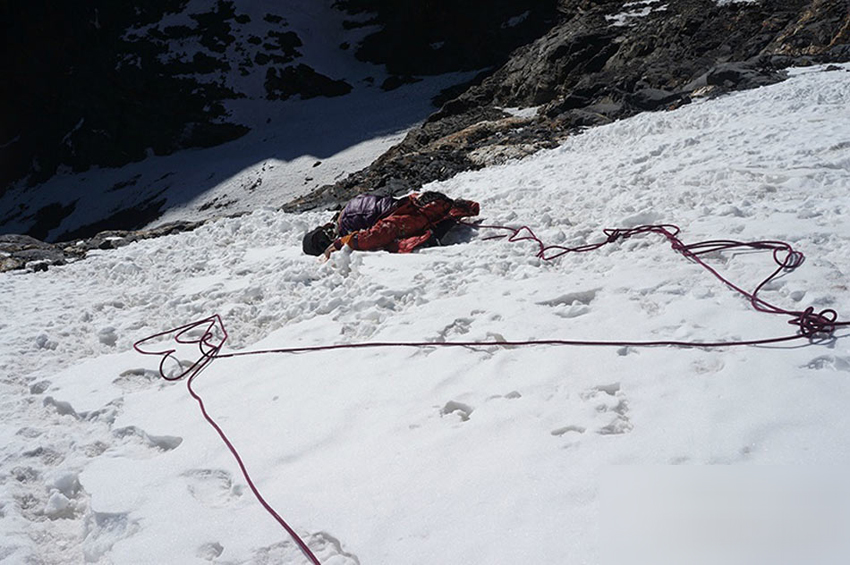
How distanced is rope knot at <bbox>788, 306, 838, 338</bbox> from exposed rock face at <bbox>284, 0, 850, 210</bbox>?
7.14 meters

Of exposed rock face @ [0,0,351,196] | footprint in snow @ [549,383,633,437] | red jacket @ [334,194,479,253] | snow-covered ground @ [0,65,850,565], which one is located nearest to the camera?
snow-covered ground @ [0,65,850,565]

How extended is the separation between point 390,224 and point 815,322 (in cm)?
386

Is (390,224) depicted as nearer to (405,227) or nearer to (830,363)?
(405,227)

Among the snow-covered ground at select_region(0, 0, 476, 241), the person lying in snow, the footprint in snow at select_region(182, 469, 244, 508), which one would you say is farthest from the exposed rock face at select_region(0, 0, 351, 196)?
the footprint in snow at select_region(182, 469, 244, 508)

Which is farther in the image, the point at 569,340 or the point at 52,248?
the point at 52,248

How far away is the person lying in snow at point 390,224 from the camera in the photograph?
5453mm

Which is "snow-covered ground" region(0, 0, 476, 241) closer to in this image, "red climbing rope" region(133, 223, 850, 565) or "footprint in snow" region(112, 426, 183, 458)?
"red climbing rope" region(133, 223, 850, 565)

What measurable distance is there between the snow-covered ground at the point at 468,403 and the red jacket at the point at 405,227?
37cm

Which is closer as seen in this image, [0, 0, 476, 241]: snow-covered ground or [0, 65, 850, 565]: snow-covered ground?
[0, 65, 850, 565]: snow-covered ground

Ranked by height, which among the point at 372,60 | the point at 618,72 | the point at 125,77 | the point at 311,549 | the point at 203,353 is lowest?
the point at 618,72

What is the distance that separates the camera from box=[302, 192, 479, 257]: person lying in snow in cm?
545

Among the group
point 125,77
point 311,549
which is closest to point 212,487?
point 311,549

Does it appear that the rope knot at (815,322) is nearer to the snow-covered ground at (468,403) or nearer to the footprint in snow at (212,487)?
the snow-covered ground at (468,403)

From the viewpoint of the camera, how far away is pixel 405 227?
18.2ft
